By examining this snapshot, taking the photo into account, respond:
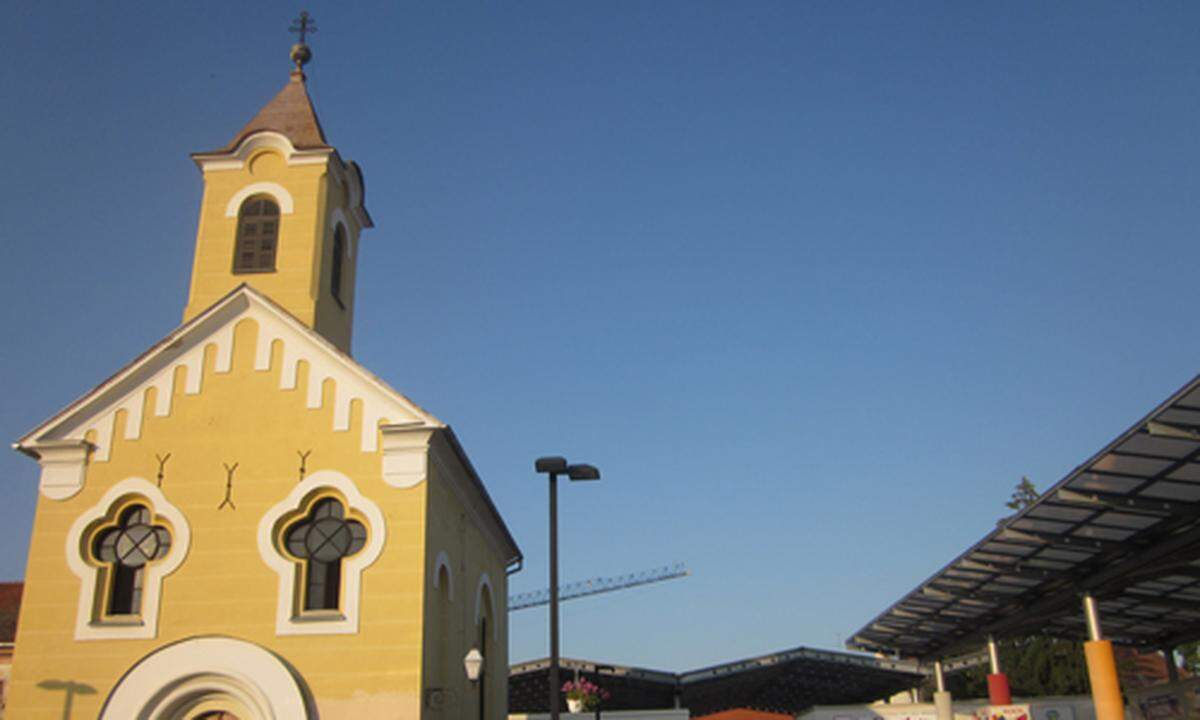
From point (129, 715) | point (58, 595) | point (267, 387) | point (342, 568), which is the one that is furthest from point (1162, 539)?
point (58, 595)

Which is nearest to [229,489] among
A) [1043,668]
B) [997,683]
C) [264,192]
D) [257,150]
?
[264,192]

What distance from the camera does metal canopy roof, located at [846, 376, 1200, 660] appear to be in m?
16.4

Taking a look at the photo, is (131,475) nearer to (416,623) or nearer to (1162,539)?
(416,623)

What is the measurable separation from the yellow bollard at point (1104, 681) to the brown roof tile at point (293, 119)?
19997mm

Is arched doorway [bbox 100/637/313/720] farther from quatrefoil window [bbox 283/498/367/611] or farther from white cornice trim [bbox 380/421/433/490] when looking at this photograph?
white cornice trim [bbox 380/421/433/490]

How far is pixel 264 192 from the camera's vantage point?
22609mm

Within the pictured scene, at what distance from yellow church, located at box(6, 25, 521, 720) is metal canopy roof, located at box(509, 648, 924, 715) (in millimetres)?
18693

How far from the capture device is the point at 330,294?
2272cm

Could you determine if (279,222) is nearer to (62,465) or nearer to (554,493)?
(62,465)

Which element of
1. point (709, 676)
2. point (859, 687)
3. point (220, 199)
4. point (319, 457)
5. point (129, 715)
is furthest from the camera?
point (859, 687)

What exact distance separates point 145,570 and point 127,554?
56 cm

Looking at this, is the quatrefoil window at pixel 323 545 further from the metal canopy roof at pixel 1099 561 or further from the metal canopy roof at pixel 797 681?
the metal canopy roof at pixel 797 681

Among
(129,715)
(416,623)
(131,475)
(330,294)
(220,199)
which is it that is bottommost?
(129,715)

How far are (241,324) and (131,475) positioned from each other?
10.9 feet
